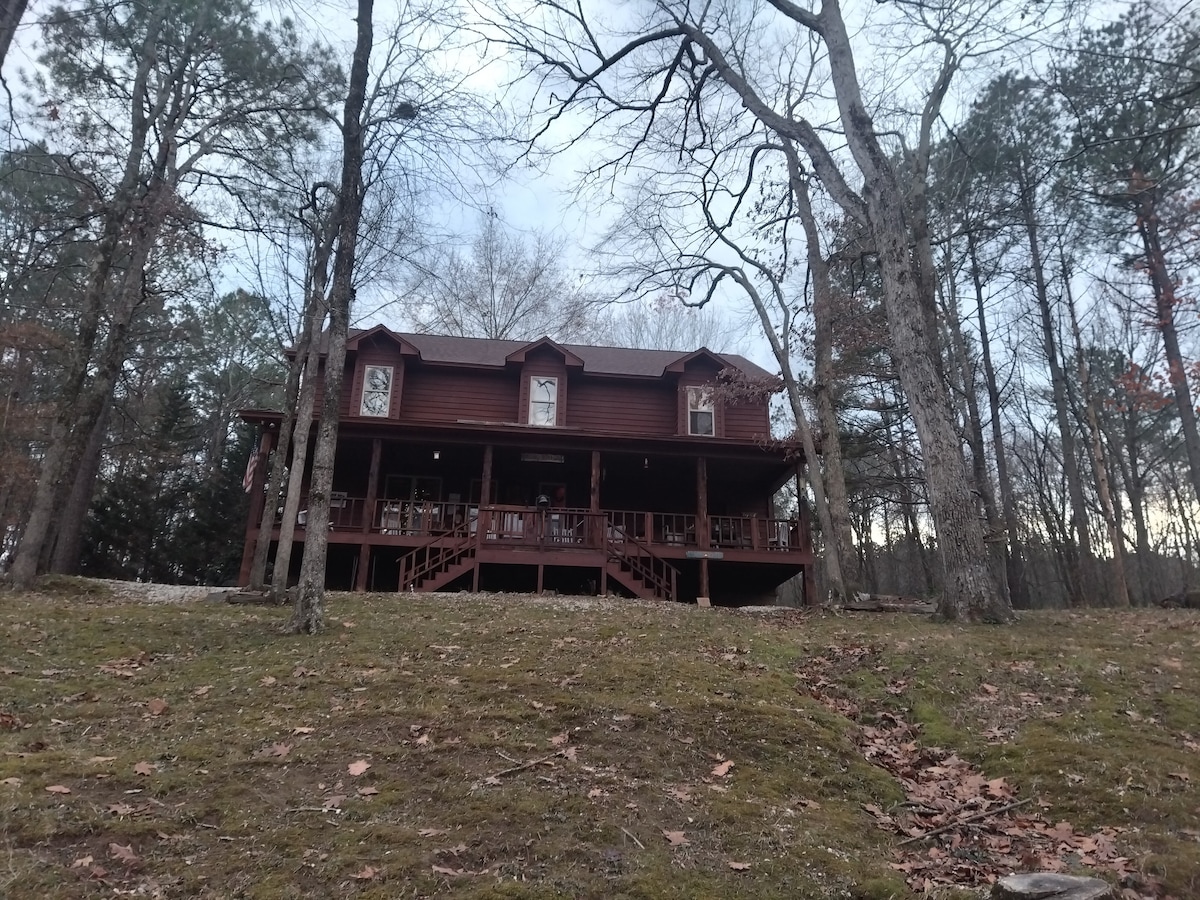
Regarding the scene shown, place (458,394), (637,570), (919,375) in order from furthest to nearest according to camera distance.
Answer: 1. (458,394)
2. (637,570)
3. (919,375)

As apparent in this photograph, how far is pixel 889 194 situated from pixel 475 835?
10.2 m

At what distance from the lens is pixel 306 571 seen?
30.6 ft

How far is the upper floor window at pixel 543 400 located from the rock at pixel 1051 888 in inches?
718

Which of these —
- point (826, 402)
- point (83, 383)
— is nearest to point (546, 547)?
point (826, 402)

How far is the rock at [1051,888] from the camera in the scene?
3.31 metres

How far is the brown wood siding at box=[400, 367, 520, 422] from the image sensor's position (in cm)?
2152

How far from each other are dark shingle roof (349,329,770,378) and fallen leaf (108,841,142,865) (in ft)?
60.0

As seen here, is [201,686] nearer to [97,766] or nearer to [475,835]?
[97,766]

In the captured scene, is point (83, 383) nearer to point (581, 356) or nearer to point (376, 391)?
point (376, 391)

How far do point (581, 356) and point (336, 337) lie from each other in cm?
1422

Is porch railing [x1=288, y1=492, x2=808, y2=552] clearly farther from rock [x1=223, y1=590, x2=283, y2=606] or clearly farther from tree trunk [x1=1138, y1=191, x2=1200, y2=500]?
tree trunk [x1=1138, y1=191, x2=1200, y2=500]

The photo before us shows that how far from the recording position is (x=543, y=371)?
70.4 ft

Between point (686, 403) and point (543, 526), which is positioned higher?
point (686, 403)

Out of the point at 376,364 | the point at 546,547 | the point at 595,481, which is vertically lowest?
the point at 546,547
